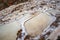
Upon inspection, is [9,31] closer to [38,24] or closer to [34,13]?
[38,24]

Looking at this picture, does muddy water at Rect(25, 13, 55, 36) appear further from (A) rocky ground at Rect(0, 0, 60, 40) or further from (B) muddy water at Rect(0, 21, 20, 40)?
(B) muddy water at Rect(0, 21, 20, 40)

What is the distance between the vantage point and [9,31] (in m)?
1.43

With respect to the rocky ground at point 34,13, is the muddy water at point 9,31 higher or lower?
lower

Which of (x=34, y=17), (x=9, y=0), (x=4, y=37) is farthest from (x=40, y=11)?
(x=9, y=0)

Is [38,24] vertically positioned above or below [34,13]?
below

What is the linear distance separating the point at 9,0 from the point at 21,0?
262mm

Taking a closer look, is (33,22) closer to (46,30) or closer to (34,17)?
(34,17)

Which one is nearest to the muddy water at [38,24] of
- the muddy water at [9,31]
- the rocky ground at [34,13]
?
the rocky ground at [34,13]

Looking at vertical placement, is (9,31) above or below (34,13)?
below

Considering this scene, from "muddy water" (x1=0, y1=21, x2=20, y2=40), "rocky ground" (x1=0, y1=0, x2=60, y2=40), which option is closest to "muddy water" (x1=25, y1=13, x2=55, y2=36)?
"rocky ground" (x1=0, y1=0, x2=60, y2=40)

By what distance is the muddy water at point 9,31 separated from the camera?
53.2 inches

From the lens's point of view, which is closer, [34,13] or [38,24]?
[38,24]

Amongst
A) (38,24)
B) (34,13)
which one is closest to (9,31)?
(38,24)

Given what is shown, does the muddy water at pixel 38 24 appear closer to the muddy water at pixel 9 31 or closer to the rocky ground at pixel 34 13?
the rocky ground at pixel 34 13
